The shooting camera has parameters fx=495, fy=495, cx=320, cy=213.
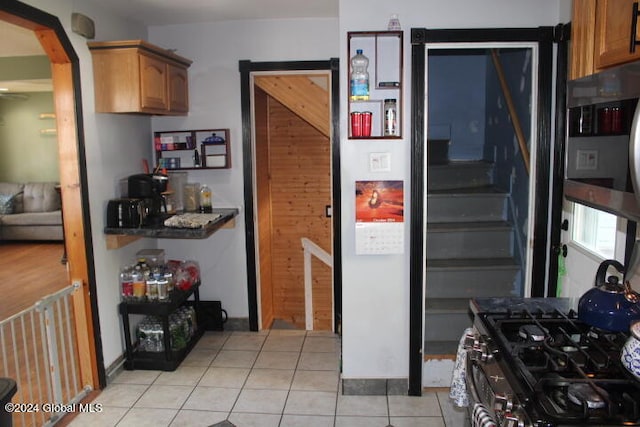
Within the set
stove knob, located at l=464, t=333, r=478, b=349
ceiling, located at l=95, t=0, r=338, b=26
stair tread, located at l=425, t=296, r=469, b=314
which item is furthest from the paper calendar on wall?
ceiling, located at l=95, t=0, r=338, b=26

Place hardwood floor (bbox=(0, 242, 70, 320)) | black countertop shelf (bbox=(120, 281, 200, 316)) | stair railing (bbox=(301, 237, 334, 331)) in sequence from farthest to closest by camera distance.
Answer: stair railing (bbox=(301, 237, 334, 331))
hardwood floor (bbox=(0, 242, 70, 320))
black countertop shelf (bbox=(120, 281, 200, 316))

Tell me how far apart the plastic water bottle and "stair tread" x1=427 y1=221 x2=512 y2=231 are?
140cm

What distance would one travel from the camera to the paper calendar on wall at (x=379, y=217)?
290cm

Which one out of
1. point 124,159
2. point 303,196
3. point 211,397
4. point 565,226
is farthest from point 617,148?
point 303,196

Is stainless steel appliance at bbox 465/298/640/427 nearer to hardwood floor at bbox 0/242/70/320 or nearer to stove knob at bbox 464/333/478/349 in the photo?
stove knob at bbox 464/333/478/349

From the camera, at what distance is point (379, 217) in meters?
2.92

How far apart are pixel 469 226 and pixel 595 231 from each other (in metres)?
1.26

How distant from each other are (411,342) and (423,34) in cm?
180

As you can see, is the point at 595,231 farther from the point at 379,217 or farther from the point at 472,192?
the point at 472,192

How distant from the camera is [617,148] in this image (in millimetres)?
1392

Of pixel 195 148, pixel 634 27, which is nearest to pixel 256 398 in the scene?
pixel 195 148

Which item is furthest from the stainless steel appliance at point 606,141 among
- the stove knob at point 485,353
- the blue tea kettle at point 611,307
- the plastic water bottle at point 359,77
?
the plastic water bottle at point 359,77

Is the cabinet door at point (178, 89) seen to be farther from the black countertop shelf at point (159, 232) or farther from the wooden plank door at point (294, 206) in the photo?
the wooden plank door at point (294, 206)

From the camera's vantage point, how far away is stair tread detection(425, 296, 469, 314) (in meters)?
3.36
